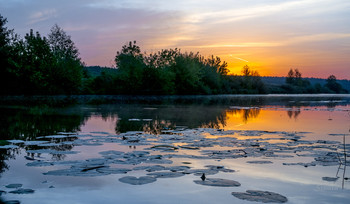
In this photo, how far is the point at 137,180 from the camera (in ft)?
13.8

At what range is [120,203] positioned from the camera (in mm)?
3471

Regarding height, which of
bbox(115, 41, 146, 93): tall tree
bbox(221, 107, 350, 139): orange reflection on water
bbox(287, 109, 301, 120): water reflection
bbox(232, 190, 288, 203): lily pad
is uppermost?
bbox(115, 41, 146, 93): tall tree

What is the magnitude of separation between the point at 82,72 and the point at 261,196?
47.0 m

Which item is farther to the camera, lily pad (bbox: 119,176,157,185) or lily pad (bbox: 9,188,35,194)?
lily pad (bbox: 119,176,157,185)

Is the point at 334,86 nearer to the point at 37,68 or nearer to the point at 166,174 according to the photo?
the point at 37,68

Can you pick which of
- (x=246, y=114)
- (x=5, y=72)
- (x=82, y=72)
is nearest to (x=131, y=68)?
(x=82, y=72)

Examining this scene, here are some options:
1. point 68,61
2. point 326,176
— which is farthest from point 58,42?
point 326,176

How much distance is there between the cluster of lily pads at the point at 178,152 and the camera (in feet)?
14.8

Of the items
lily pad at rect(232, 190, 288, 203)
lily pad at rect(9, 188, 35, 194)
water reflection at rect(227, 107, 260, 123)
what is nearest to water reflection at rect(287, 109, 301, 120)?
water reflection at rect(227, 107, 260, 123)

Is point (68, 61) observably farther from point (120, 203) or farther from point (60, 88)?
point (120, 203)

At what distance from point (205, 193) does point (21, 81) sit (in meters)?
38.7

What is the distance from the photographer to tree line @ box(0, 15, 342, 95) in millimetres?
37688

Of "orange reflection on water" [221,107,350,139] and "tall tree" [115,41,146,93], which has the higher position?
"tall tree" [115,41,146,93]

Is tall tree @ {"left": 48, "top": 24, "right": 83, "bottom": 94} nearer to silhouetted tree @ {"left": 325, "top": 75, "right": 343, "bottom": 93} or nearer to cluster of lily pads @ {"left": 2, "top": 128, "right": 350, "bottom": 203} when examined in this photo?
cluster of lily pads @ {"left": 2, "top": 128, "right": 350, "bottom": 203}
